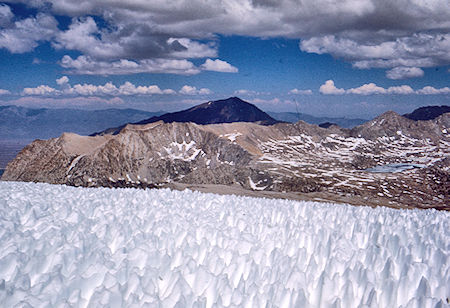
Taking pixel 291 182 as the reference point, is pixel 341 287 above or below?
above

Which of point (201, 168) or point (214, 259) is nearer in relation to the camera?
point (214, 259)

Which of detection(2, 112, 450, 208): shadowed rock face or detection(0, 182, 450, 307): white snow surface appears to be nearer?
detection(0, 182, 450, 307): white snow surface

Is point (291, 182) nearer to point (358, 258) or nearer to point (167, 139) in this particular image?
point (167, 139)

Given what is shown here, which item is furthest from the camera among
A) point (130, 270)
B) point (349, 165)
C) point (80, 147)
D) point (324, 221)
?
point (349, 165)

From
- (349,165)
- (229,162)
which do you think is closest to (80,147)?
(229,162)

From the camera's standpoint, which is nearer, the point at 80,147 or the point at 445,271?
the point at 445,271

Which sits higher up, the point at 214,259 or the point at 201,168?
the point at 214,259

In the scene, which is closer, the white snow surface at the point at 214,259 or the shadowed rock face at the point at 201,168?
the white snow surface at the point at 214,259

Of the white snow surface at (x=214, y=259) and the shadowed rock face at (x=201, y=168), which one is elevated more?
the white snow surface at (x=214, y=259)
